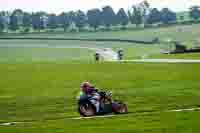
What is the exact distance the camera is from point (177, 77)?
161ft

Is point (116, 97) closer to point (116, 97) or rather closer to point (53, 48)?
point (116, 97)

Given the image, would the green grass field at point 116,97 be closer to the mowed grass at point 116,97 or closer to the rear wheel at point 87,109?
the mowed grass at point 116,97

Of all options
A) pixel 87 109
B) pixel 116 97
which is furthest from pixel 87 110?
pixel 116 97

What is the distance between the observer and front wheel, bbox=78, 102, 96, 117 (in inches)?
1097

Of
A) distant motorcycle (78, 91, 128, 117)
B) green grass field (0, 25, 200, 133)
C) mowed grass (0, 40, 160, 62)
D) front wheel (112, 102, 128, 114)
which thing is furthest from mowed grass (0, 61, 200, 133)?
mowed grass (0, 40, 160, 62)

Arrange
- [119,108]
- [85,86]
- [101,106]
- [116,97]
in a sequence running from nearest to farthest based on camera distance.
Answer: [85,86], [101,106], [119,108], [116,97]

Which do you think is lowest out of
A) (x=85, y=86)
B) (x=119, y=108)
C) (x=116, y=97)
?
(x=116, y=97)

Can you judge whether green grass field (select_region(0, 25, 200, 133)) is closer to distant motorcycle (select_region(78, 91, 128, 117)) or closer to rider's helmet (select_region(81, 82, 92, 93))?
distant motorcycle (select_region(78, 91, 128, 117))

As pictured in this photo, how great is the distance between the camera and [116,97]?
3672 cm

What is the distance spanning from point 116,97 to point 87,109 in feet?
29.0

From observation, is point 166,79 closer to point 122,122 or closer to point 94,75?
point 94,75

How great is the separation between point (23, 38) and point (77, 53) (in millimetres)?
42155

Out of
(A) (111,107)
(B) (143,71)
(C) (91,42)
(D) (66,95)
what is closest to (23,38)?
(C) (91,42)

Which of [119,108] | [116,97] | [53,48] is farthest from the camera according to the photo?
[53,48]
